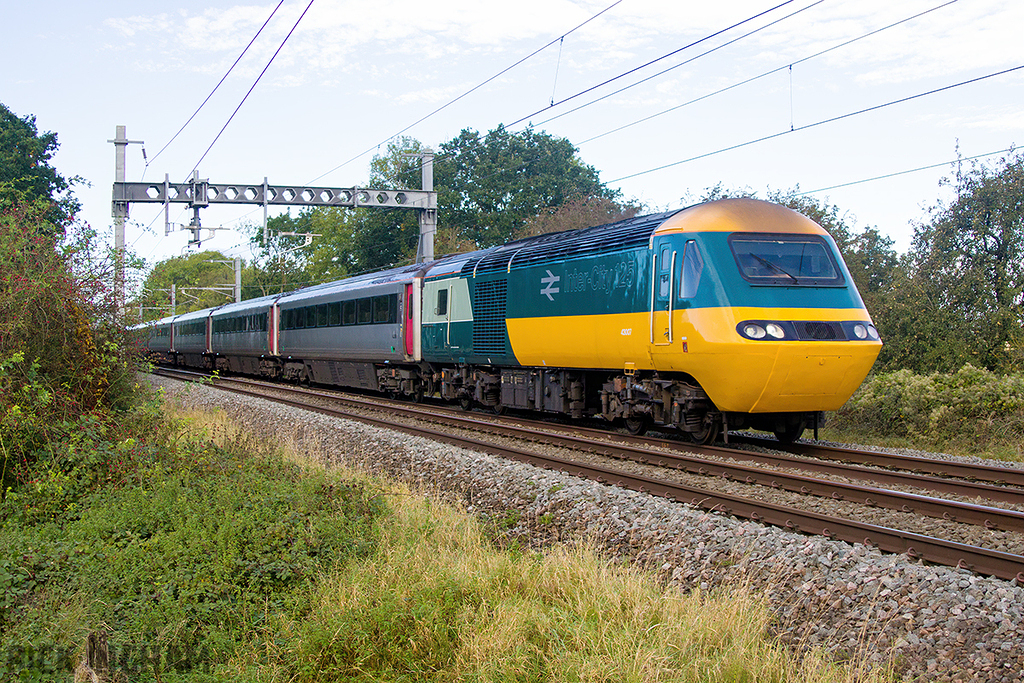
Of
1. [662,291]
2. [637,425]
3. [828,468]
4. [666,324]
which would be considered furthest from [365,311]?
[828,468]

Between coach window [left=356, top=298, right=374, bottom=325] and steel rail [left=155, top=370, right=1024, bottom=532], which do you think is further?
Answer: coach window [left=356, top=298, right=374, bottom=325]

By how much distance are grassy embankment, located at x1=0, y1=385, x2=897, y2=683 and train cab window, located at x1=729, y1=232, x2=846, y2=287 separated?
509 cm

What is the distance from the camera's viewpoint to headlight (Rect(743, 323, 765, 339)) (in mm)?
10328

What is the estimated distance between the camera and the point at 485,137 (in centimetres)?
5325

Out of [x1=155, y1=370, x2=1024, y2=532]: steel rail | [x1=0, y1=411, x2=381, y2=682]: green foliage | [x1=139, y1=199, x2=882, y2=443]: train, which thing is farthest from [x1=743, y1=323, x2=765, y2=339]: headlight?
[x1=0, y1=411, x2=381, y2=682]: green foliage

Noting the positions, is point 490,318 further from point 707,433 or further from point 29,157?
point 29,157

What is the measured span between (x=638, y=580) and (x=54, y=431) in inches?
261

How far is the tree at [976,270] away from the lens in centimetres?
1753

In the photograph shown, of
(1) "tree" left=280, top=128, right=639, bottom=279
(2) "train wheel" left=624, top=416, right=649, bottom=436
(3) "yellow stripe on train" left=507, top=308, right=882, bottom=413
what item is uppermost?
(1) "tree" left=280, top=128, right=639, bottom=279

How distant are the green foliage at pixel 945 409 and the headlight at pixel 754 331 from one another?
4441 mm

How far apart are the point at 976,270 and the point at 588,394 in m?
9.95

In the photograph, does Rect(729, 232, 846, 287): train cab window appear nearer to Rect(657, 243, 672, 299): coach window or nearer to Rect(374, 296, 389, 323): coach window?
Rect(657, 243, 672, 299): coach window

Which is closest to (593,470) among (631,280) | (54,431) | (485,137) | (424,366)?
(631,280)

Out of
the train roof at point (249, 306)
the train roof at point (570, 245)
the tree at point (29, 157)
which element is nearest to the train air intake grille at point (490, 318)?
the train roof at point (570, 245)
